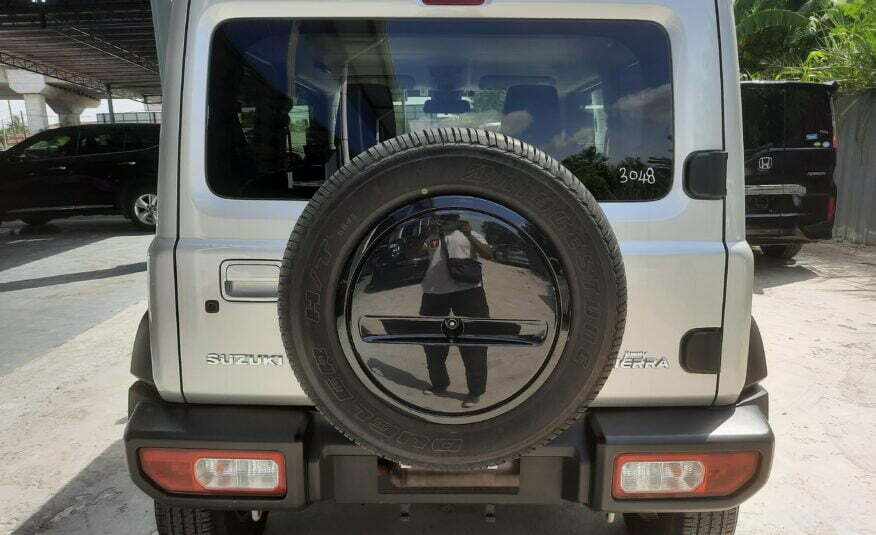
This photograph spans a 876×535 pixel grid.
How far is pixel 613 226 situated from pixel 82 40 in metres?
25.5

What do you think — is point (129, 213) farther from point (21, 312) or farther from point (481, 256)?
point (481, 256)

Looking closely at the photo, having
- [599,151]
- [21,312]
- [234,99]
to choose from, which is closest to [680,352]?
[599,151]

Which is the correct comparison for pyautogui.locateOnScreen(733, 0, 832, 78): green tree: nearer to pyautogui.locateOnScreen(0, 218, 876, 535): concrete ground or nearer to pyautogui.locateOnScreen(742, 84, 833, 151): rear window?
pyautogui.locateOnScreen(742, 84, 833, 151): rear window

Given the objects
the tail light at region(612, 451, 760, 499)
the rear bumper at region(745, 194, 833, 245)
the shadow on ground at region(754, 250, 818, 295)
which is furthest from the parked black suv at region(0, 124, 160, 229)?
the tail light at region(612, 451, 760, 499)

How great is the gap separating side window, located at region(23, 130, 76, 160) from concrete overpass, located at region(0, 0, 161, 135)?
628cm

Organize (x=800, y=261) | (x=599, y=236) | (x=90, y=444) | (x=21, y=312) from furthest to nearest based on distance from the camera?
1. (x=800, y=261)
2. (x=21, y=312)
3. (x=90, y=444)
4. (x=599, y=236)

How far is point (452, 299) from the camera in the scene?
1589 millimetres

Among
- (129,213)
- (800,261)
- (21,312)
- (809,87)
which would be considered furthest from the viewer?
(129,213)

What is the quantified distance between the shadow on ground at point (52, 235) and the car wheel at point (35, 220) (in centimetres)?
9

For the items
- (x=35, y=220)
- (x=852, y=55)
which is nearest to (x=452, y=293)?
(x=852, y=55)

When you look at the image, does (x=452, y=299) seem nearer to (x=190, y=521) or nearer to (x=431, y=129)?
(x=431, y=129)

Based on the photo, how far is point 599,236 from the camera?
61.0 inches

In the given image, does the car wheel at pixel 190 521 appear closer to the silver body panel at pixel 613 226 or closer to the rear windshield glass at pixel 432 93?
the silver body panel at pixel 613 226

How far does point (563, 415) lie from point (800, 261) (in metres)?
7.86
